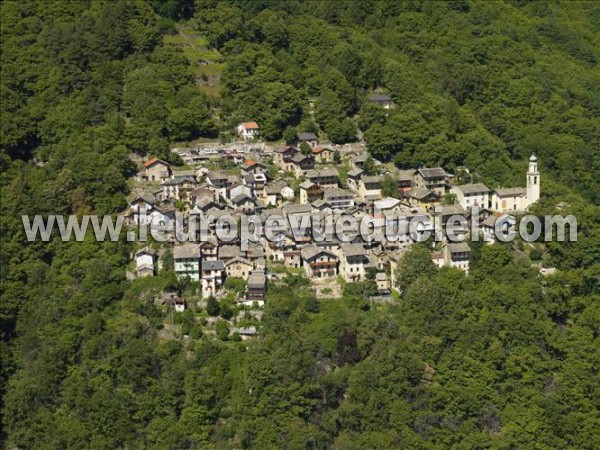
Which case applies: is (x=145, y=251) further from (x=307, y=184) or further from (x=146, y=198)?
(x=307, y=184)

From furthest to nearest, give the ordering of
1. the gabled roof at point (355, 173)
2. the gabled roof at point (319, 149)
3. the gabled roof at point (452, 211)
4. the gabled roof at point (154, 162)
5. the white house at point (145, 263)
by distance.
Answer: the gabled roof at point (319, 149)
the gabled roof at point (154, 162)
the gabled roof at point (355, 173)
the gabled roof at point (452, 211)
the white house at point (145, 263)

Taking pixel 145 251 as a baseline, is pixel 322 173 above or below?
above

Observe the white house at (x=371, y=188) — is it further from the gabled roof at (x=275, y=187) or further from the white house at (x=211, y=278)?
the white house at (x=211, y=278)

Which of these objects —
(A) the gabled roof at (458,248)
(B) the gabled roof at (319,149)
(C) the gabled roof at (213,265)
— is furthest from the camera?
(B) the gabled roof at (319,149)

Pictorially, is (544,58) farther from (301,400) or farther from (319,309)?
(301,400)

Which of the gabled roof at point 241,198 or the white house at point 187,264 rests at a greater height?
the gabled roof at point 241,198

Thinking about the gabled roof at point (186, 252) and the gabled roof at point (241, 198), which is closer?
the gabled roof at point (186, 252)

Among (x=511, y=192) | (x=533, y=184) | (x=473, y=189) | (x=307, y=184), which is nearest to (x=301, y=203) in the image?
(x=307, y=184)

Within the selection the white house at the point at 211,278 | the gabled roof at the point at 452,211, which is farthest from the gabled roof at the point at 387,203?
the white house at the point at 211,278
